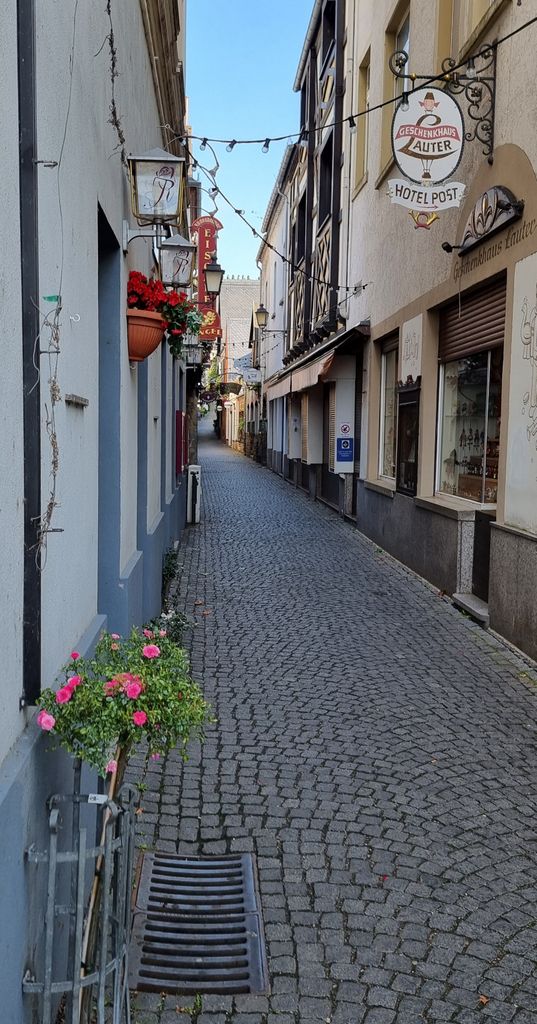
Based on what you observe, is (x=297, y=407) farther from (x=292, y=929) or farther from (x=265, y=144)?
(x=292, y=929)

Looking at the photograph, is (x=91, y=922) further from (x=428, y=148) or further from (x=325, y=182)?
(x=325, y=182)

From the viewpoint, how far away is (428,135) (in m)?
7.70

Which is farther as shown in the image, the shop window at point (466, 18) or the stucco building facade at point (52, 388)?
the shop window at point (466, 18)

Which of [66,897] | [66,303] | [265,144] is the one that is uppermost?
[265,144]

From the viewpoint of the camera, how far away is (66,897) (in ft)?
9.76

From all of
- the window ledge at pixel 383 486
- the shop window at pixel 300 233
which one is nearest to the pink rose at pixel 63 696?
the window ledge at pixel 383 486

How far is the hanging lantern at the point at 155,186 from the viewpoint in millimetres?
5219

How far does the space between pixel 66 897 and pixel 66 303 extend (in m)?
2.07

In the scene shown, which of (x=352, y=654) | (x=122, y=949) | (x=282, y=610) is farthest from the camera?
(x=282, y=610)

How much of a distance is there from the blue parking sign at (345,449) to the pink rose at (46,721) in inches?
533

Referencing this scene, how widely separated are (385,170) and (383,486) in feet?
14.9

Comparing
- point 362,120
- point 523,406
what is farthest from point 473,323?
point 362,120

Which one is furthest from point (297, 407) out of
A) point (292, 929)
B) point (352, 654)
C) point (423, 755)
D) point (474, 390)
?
point (292, 929)

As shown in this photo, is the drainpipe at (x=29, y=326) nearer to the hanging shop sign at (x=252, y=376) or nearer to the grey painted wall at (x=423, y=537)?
the grey painted wall at (x=423, y=537)
